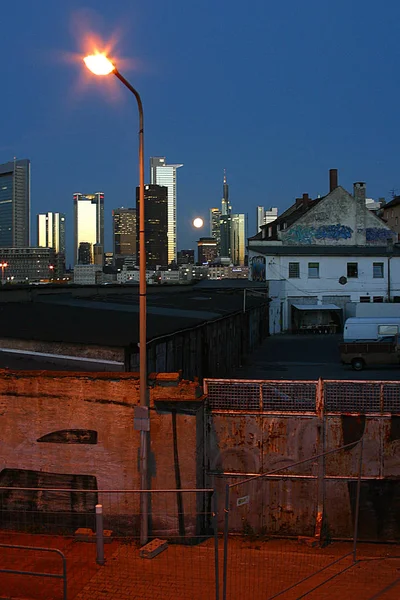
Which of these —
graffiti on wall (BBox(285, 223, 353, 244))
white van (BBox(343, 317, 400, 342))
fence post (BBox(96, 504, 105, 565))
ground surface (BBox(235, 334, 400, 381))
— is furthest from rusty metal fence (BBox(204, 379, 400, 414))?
graffiti on wall (BBox(285, 223, 353, 244))

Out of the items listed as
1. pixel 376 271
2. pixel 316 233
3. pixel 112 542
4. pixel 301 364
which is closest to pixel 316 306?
pixel 376 271

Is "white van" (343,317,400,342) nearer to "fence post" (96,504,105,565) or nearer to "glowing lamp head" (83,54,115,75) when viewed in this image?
"fence post" (96,504,105,565)

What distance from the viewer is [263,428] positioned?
10.9 metres

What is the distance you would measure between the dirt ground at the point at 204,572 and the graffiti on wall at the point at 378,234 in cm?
5624

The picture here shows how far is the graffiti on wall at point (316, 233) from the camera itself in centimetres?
6238

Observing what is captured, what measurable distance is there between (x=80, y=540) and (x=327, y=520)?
15.3 ft

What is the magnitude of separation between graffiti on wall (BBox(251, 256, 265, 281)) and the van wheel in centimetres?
3001

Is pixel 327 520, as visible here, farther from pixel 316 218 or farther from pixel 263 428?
pixel 316 218

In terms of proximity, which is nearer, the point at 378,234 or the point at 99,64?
the point at 99,64

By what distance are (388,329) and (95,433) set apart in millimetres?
26527

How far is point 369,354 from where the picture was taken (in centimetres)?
2850

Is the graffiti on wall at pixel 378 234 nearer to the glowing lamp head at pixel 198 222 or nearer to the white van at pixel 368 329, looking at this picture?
the white van at pixel 368 329

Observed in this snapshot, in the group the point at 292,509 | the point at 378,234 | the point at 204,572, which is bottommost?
the point at 204,572

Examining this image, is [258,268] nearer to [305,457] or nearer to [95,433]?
[305,457]
